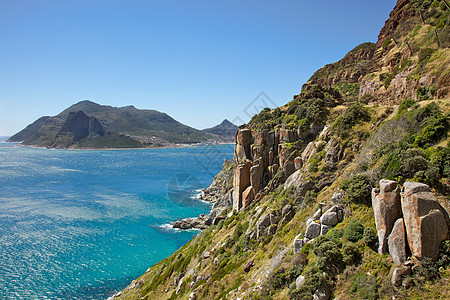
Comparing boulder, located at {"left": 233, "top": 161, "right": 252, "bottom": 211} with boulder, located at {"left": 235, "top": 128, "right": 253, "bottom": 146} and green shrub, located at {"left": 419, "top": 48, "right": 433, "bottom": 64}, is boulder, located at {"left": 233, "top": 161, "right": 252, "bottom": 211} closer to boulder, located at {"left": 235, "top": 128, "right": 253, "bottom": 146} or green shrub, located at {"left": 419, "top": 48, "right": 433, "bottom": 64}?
boulder, located at {"left": 235, "top": 128, "right": 253, "bottom": 146}

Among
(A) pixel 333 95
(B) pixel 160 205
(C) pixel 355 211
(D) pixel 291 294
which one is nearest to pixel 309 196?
(C) pixel 355 211

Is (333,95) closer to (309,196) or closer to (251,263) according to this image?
(309,196)

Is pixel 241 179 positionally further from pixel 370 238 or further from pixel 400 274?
pixel 400 274

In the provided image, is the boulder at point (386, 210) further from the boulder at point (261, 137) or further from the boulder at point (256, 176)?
the boulder at point (261, 137)

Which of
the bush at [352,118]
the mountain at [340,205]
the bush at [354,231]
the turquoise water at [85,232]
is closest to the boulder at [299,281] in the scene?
the mountain at [340,205]

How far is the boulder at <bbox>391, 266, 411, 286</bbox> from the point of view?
1265 centimetres

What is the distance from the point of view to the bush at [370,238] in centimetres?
1489

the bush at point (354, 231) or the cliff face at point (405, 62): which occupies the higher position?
the cliff face at point (405, 62)

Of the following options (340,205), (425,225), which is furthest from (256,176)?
(425,225)

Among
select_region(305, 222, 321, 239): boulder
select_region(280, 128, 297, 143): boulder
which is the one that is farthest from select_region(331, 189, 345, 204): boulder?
select_region(280, 128, 297, 143): boulder

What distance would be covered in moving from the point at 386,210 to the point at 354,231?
2.54 meters

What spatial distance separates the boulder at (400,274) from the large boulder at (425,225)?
0.84m

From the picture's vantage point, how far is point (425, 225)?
12.4m

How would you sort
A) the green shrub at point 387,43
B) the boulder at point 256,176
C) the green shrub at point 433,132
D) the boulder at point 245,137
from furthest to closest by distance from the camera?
the green shrub at point 387,43 → the boulder at point 245,137 → the boulder at point 256,176 → the green shrub at point 433,132
